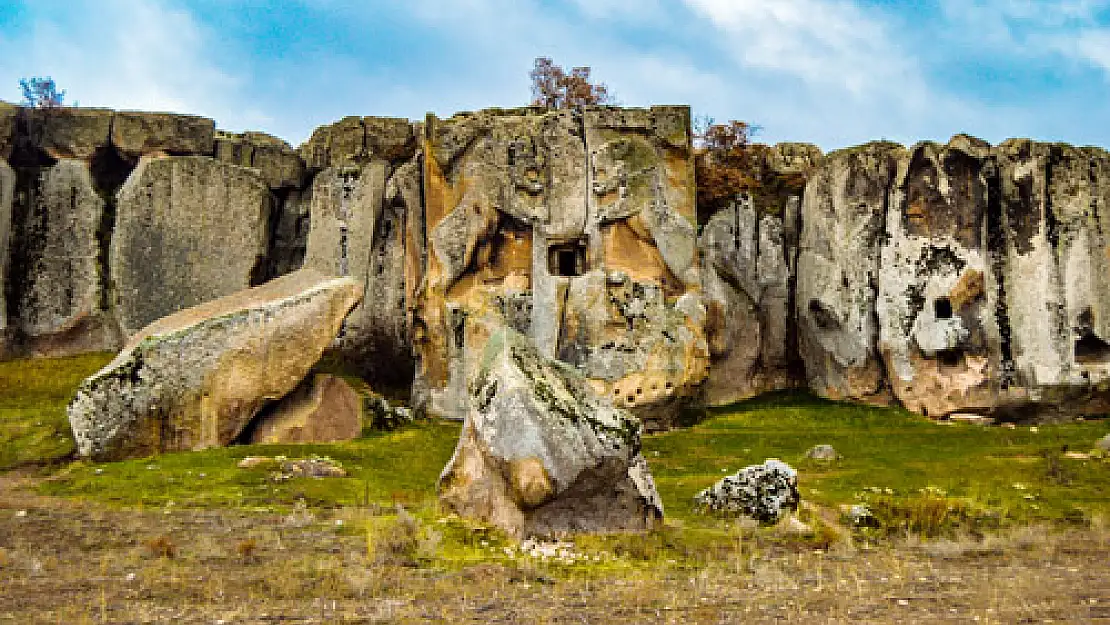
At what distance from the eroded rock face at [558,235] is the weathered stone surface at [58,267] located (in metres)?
10.4

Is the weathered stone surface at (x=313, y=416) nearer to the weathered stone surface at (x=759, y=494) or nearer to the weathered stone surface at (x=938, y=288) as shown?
the weathered stone surface at (x=759, y=494)

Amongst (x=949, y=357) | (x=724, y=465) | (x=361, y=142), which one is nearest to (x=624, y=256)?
(x=724, y=465)

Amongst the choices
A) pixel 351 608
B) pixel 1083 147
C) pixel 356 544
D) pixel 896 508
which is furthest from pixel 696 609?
pixel 1083 147

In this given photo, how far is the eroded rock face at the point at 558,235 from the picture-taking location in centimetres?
2773

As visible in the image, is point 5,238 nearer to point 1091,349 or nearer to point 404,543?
point 404,543

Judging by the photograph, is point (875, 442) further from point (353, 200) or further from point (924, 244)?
point (353, 200)

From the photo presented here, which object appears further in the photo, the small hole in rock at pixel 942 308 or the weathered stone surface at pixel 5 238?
the weathered stone surface at pixel 5 238

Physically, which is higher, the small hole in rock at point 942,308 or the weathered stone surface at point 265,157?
the weathered stone surface at point 265,157

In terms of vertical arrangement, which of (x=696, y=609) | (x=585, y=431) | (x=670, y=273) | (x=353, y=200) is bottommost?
(x=696, y=609)

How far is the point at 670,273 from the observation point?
28.3m

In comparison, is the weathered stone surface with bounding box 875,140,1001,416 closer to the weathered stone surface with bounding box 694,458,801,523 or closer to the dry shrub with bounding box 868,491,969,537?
the dry shrub with bounding box 868,491,969,537

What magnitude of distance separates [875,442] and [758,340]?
23.1ft

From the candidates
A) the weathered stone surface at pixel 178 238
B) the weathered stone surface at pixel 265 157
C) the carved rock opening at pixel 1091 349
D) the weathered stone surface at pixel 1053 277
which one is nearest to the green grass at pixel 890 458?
the weathered stone surface at pixel 1053 277

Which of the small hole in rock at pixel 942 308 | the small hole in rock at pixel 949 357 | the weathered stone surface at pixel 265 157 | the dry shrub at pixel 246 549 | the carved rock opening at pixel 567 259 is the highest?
Answer: the weathered stone surface at pixel 265 157
